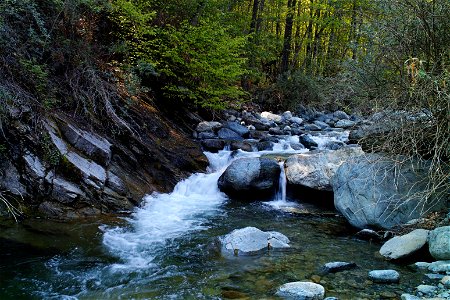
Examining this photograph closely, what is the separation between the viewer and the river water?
4.46 metres

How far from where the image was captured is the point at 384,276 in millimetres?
4637

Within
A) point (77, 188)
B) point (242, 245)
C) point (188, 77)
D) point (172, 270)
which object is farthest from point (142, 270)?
point (188, 77)

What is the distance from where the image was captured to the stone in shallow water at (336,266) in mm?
4941

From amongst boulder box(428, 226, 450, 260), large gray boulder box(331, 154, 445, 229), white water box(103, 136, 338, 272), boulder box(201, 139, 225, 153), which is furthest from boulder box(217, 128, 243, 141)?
boulder box(428, 226, 450, 260)

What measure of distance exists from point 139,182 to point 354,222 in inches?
163

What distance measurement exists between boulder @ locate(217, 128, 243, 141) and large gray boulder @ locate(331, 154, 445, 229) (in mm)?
5658

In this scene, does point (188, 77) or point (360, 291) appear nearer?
point (360, 291)

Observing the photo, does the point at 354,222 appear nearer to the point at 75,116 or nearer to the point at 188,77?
the point at 75,116

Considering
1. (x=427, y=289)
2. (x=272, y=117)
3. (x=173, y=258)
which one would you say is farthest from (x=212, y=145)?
(x=427, y=289)

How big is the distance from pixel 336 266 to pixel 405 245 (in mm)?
1091

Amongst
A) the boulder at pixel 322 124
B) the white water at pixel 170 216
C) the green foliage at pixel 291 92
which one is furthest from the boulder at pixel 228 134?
the green foliage at pixel 291 92

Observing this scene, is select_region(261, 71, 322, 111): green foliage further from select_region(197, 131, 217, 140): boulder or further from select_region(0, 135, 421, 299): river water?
select_region(0, 135, 421, 299): river water

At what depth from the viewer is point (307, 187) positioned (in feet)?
27.3

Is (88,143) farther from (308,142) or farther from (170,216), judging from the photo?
(308,142)
